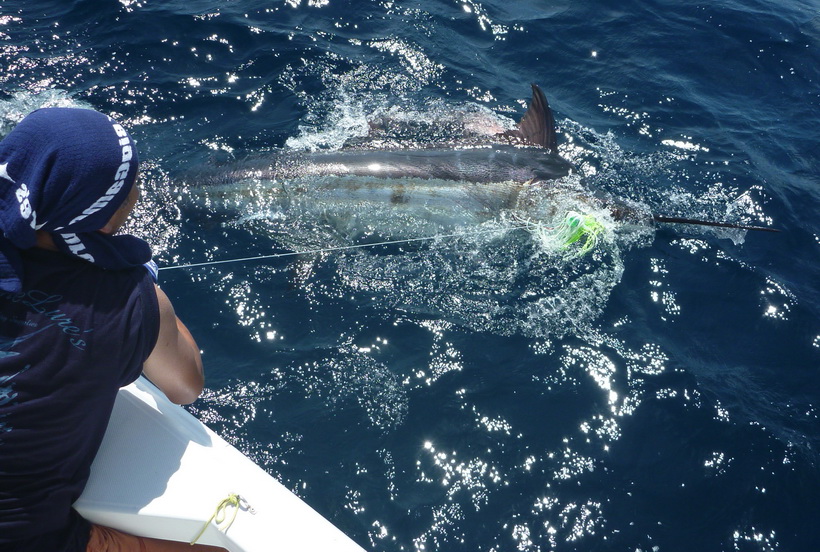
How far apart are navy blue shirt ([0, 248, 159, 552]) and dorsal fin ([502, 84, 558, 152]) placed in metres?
5.07

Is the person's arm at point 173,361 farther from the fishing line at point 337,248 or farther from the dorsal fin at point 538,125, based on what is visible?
the dorsal fin at point 538,125

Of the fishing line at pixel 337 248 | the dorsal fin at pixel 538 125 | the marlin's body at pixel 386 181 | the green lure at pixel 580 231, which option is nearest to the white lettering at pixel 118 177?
the fishing line at pixel 337 248

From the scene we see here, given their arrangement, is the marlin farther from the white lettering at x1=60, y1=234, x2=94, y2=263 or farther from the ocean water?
the white lettering at x1=60, y1=234, x2=94, y2=263

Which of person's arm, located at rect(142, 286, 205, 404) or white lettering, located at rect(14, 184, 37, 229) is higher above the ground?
white lettering, located at rect(14, 184, 37, 229)

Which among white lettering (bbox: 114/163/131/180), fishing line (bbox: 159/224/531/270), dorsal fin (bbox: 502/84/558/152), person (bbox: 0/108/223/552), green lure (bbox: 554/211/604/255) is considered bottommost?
fishing line (bbox: 159/224/531/270)

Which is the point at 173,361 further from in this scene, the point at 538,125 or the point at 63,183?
the point at 538,125

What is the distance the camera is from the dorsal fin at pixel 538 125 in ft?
21.0

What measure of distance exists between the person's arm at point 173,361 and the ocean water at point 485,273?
1.29 meters

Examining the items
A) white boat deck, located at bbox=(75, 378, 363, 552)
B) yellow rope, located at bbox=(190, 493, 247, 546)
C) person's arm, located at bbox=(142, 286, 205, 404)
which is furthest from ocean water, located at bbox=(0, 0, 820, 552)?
person's arm, located at bbox=(142, 286, 205, 404)

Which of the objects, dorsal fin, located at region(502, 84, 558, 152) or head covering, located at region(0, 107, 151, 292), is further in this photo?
dorsal fin, located at region(502, 84, 558, 152)

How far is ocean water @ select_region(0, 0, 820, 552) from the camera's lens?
3.89 meters

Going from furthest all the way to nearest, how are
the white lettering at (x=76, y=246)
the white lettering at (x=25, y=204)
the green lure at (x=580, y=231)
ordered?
the green lure at (x=580, y=231) → the white lettering at (x=76, y=246) → the white lettering at (x=25, y=204)

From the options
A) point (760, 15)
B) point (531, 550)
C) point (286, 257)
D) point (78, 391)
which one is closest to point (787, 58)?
point (760, 15)

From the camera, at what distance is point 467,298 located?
5.05m
